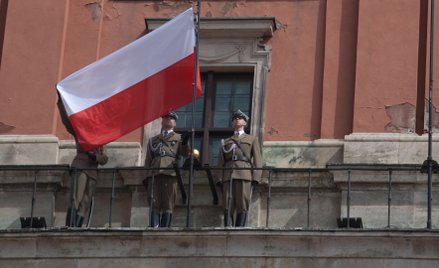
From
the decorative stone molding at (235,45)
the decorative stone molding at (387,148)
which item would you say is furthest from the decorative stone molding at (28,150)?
the decorative stone molding at (387,148)

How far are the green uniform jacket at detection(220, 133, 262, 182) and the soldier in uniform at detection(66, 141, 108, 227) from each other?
127 cm

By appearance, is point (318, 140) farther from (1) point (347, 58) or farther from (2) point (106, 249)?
(2) point (106, 249)

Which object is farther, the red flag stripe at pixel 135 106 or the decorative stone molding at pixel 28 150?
the decorative stone molding at pixel 28 150

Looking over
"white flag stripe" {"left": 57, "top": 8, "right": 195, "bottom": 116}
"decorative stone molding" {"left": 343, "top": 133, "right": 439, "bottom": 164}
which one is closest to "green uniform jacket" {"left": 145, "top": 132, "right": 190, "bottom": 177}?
"white flag stripe" {"left": 57, "top": 8, "right": 195, "bottom": 116}

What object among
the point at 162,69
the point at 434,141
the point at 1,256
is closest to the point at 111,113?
the point at 162,69

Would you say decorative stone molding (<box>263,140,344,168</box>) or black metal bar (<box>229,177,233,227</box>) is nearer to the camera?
black metal bar (<box>229,177,233,227</box>)

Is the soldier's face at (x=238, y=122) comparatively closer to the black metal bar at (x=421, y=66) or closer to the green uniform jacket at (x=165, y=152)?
the green uniform jacket at (x=165, y=152)

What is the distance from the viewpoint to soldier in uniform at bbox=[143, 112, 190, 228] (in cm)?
1842

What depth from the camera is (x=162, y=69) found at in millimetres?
18875

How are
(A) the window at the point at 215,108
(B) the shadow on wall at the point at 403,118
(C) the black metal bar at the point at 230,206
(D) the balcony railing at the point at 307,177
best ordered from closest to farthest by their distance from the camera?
(C) the black metal bar at the point at 230,206
(D) the balcony railing at the point at 307,177
(B) the shadow on wall at the point at 403,118
(A) the window at the point at 215,108

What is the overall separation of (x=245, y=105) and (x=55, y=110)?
1967mm

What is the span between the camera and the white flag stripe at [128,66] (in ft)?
61.8

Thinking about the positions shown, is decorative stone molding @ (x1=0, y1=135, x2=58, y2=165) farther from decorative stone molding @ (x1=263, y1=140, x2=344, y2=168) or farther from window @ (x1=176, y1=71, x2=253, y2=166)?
decorative stone molding @ (x1=263, y1=140, x2=344, y2=168)

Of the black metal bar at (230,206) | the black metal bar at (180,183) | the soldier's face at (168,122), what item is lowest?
the black metal bar at (230,206)
